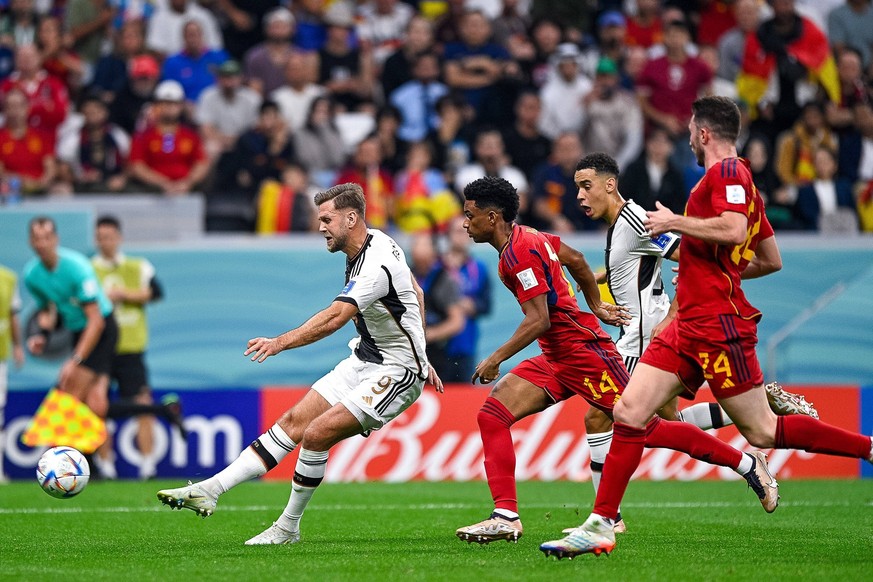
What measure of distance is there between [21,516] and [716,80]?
1255 cm

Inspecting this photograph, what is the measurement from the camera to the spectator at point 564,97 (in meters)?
18.5

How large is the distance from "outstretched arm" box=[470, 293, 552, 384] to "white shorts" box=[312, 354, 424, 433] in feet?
2.16

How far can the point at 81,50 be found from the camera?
1922 cm

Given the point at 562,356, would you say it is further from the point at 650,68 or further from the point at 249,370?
the point at 650,68

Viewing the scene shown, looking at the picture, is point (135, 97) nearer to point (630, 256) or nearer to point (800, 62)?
point (800, 62)

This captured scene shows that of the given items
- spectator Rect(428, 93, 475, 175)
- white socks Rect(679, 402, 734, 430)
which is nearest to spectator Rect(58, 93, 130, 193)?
spectator Rect(428, 93, 475, 175)

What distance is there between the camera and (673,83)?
60.8ft

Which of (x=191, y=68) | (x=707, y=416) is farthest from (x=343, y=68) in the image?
(x=707, y=416)

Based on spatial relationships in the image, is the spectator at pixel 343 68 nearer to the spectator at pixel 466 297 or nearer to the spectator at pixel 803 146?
the spectator at pixel 466 297

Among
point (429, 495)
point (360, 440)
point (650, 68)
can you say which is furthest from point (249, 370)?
point (650, 68)

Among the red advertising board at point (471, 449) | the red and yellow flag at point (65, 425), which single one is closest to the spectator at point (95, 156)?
the red and yellow flag at point (65, 425)

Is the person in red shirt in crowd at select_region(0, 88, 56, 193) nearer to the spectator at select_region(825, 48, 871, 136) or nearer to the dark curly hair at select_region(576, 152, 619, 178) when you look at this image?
the dark curly hair at select_region(576, 152, 619, 178)

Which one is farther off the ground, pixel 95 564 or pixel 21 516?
pixel 95 564

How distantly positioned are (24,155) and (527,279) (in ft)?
36.6
